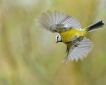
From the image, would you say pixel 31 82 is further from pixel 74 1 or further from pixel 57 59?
pixel 74 1

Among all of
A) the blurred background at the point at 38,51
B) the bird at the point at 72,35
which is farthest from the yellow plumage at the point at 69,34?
the blurred background at the point at 38,51

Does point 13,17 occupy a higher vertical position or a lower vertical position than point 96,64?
higher

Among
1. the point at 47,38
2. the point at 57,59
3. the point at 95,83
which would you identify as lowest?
the point at 95,83

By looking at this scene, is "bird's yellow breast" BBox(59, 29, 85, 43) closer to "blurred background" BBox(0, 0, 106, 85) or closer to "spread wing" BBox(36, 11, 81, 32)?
"spread wing" BBox(36, 11, 81, 32)

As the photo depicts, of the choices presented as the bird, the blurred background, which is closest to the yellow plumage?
the bird

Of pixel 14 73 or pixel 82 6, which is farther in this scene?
pixel 14 73

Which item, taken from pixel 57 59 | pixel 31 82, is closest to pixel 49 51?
pixel 57 59

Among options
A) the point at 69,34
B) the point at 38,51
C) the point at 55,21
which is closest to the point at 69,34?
the point at 69,34
